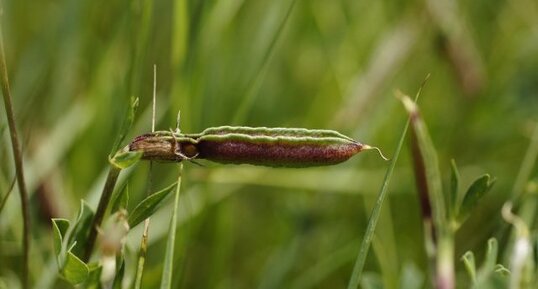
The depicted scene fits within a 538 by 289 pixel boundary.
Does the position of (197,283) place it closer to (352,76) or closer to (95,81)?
(95,81)

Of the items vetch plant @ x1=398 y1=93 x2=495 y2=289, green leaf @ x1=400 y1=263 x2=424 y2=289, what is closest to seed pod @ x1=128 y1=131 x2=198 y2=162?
vetch plant @ x1=398 y1=93 x2=495 y2=289

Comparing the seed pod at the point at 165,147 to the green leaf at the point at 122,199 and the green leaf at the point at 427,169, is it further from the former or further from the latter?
the green leaf at the point at 427,169

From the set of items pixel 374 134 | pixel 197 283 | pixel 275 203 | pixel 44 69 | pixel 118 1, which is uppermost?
pixel 118 1

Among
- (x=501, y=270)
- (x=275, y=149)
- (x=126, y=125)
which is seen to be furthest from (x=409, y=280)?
(x=126, y=125)

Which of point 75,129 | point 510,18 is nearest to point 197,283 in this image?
point 75,129

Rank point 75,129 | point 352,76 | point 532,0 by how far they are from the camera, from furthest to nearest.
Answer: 1. point 532,0
2. point 352,76
3. point 75,129

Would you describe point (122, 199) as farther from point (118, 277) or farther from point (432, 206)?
point (432, 206)
